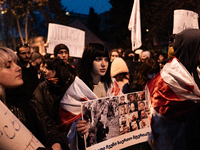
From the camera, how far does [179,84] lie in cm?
256

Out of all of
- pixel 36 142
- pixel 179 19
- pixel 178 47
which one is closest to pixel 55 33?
pixel 179 19

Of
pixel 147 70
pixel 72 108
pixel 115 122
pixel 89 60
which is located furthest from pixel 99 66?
pixel 147 70

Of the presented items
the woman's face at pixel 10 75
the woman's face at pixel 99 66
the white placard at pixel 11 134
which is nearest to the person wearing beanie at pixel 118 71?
the woman's face at pixel 99 66

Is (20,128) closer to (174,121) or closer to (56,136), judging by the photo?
(56,136)

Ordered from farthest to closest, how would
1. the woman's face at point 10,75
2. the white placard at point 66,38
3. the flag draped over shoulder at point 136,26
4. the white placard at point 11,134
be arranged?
the flag draped over shoulder at point 136,26 < the white placard at point 66,38 < the woman's face at point 10,75 < the white placard at point 11,134

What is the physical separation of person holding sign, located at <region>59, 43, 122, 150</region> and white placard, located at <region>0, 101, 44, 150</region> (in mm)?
946

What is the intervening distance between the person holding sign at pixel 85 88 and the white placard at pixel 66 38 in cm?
289

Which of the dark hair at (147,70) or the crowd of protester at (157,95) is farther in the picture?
the dark hair at (147,70)

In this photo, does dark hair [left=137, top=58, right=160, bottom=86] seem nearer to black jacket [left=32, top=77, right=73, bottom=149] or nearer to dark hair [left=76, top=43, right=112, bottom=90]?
black jacket [left=32, top=77, right=73, bottom=149]

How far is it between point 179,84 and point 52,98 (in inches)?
61.4

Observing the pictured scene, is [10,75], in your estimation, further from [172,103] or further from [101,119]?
[172,103]

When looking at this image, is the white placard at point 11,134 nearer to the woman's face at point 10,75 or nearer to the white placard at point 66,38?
the woman's face at point 10,75

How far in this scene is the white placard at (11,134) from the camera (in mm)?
993

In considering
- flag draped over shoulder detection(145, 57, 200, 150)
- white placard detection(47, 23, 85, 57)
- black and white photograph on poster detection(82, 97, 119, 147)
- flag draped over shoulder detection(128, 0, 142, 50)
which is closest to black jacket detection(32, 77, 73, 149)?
black and white photograph on poster detection(82, 97, 119, 147)
